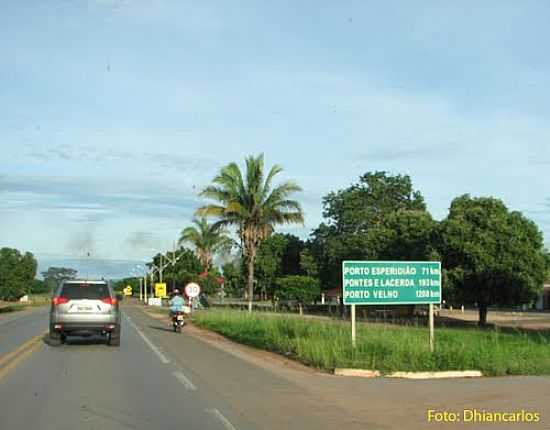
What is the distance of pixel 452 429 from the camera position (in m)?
9.45

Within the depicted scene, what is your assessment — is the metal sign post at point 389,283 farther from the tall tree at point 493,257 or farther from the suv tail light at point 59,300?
the tall tree at point 493,257

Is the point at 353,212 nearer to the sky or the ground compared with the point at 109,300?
nearer to the sky

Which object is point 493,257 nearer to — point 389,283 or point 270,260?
point 389,283

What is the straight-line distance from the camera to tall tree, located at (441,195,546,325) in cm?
3600

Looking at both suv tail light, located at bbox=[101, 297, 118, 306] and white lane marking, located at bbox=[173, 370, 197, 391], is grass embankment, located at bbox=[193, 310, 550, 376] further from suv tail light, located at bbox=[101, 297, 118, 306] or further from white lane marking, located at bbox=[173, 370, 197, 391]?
suv tail light, located at bbox=[101, 297, 118, 306]

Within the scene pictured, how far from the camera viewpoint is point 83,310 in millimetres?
22203

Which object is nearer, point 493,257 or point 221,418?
point 221,418

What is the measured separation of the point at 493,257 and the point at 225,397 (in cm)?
2637

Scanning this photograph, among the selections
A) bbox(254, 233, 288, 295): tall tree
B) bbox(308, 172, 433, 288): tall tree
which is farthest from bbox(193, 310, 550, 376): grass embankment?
bbox(254, 233, 288, 295): tall tree

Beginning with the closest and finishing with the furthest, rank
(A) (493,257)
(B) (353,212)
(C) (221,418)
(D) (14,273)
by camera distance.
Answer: (C) (221,418) → (A) (493,257) → (B) (353,212) → (D) (14,273)

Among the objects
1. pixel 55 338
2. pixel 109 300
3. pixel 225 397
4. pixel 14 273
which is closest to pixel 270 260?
pixel 55 338

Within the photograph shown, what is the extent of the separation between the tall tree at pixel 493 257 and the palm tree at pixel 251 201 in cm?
1217

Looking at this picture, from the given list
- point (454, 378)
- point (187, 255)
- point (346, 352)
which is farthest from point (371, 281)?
point (187, 255)

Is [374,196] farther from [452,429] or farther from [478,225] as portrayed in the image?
[452,429]
